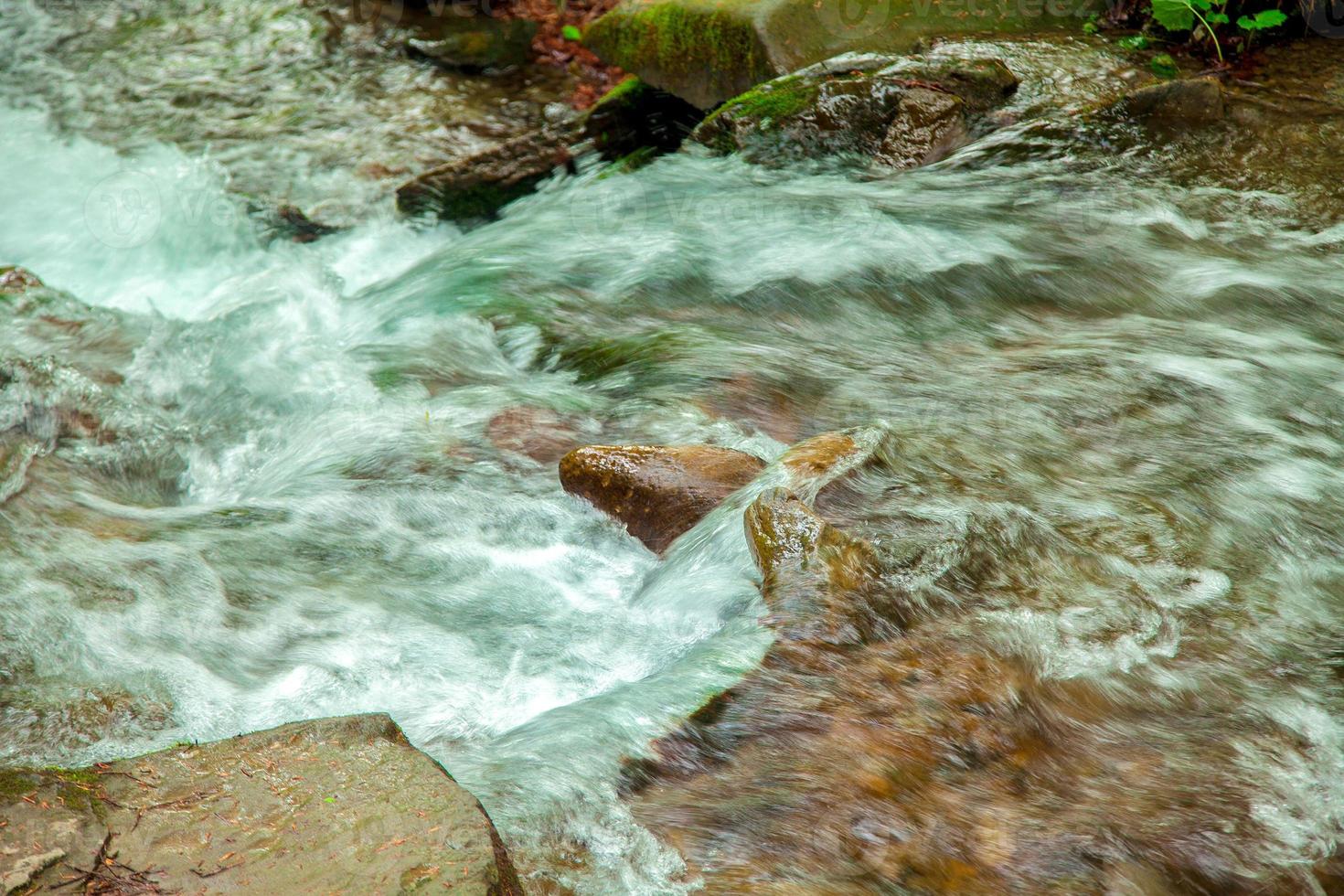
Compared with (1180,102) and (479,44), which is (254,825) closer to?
(1180,102)

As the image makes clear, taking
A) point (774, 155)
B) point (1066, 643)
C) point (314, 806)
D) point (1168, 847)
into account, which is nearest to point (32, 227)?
point (774, 155)

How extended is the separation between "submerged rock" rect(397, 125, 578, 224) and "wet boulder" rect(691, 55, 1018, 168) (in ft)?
4.88

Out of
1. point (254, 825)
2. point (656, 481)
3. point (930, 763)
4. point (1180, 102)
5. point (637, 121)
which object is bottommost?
point (930, 763)

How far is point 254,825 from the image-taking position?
2051mm

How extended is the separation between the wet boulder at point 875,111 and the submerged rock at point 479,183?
1488 mm

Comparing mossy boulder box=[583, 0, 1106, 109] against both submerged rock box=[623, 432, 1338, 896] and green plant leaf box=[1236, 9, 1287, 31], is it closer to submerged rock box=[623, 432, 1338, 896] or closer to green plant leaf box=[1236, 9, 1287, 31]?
green plant leaf box=[1236, 9, 1287, 31]

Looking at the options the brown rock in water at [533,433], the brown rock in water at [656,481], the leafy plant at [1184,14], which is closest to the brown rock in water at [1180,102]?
the leafy plant at [1184,14]

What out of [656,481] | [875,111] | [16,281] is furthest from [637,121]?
[656,481]

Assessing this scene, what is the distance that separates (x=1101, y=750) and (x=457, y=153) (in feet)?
21.1

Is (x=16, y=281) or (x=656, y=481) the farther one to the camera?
(x=16, y=281)

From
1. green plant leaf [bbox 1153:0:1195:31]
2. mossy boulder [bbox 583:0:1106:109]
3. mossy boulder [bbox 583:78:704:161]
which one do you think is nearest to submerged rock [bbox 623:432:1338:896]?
mossy boulder [bbox 583:0:1106:109]

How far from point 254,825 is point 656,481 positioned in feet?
6.19

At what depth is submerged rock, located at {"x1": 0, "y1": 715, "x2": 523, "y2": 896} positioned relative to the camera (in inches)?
74.6

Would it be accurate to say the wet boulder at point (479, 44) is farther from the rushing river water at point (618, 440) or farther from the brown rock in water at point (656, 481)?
the brown rock in water at point (656, 481)
